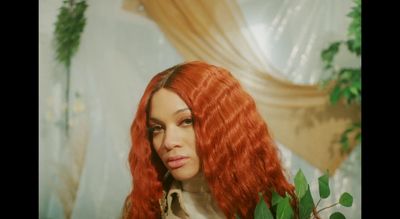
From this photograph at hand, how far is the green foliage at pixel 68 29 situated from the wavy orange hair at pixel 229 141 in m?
0.62

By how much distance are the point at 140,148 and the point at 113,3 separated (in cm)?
81

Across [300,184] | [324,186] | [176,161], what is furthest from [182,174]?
[324,186]

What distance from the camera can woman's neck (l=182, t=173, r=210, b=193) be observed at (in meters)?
2.37

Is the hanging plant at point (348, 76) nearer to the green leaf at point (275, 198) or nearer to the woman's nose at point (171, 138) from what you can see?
the green leaf at point (275, 198)

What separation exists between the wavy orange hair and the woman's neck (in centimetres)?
4

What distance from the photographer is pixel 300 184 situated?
7.40 ft

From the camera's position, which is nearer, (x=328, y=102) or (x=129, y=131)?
(x=328, y=102)

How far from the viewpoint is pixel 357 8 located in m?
2.34

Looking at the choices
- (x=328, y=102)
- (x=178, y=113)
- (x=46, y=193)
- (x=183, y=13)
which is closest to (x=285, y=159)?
(x=328, y=102)

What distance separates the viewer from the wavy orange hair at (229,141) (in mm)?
2301

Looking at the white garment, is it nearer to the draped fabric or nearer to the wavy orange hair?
the wavy orange hair

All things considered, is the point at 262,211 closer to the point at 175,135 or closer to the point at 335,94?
the point at 175,135

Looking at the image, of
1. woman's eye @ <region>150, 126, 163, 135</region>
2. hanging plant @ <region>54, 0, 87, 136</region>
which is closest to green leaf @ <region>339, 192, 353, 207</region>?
woman's eye @ <region>150, 126, 163, 135</region>
